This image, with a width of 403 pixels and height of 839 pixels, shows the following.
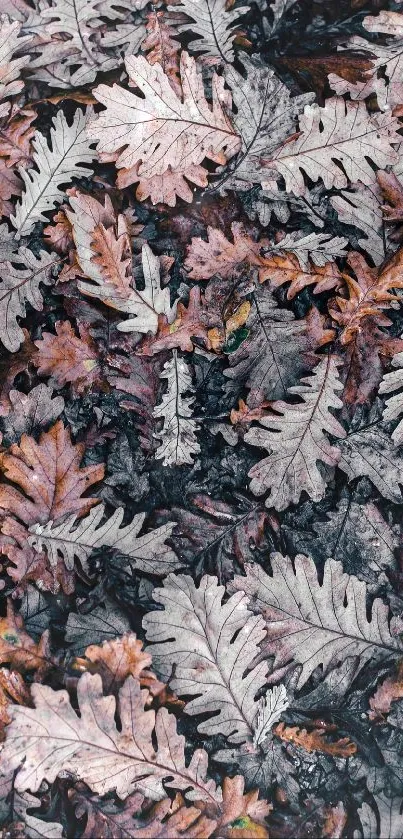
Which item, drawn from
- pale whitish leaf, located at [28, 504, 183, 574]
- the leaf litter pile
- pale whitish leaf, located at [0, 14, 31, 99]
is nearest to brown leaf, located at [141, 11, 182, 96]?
the leaf litter pile

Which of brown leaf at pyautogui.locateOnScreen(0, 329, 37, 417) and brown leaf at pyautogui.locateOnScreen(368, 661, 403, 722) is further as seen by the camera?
brown leaf at pyautogui.locateOnScreen(0, 329, 37, 417)

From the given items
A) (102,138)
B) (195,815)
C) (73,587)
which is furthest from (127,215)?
(195,815)

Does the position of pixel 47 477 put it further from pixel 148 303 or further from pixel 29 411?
pixel 148 303

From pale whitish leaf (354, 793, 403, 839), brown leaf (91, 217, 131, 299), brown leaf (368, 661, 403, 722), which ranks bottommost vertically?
pale whitish leaf (354, 793, 403, 839)

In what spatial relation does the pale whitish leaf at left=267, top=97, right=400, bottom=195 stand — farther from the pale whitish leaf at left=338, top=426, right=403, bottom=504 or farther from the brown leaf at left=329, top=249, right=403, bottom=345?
the pale whitish leaf at left=338, top=426, right=403, bottom=504

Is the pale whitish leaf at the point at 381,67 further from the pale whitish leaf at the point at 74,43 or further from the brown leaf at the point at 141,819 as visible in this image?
the brown leaf at the point at 141,819

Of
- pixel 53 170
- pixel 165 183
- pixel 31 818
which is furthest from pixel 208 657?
pixel 53 170

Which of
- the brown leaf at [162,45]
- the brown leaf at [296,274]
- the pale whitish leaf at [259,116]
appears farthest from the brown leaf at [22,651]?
the brown leaf at [162,45]
